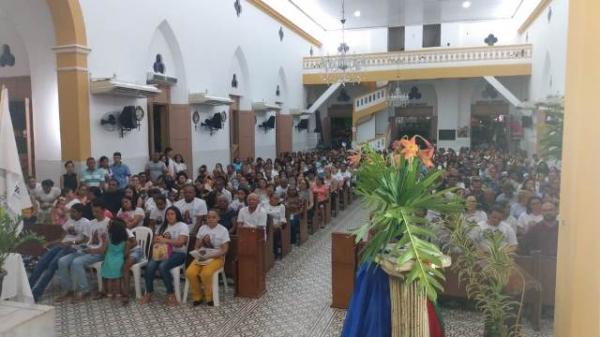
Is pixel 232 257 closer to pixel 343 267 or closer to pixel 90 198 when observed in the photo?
pixel 343 267

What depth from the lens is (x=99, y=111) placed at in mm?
9414

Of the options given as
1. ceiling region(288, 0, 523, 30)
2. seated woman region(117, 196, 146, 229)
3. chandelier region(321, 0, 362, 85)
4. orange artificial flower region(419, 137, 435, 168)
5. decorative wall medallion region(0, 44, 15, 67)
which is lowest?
seated woman region(117, 196, 146, 229)

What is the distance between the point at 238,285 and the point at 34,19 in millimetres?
6816

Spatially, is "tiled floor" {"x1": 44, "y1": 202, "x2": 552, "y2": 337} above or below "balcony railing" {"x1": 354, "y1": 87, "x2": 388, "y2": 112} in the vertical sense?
below

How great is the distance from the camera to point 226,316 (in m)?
5.38

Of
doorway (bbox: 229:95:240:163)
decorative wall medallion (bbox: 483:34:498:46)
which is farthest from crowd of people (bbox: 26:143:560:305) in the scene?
decorative wall medallion (bbox: 483:34:498:46)

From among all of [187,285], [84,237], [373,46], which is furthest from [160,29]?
[373,46]

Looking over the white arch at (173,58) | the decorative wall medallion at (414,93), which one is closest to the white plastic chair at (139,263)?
the white arch at (173,58)

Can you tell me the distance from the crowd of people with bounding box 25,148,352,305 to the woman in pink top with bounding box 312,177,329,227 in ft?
0.05

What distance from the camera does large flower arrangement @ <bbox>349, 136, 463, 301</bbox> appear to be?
2613 mm

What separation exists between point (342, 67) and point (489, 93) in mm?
10810

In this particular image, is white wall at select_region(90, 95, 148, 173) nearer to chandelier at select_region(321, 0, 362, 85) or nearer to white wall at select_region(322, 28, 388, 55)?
chandelier at select_region(321, 0, 362, 85)

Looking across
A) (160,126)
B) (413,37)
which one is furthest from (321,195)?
(413,37)

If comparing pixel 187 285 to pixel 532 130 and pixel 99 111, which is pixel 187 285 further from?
pixel 532 130
